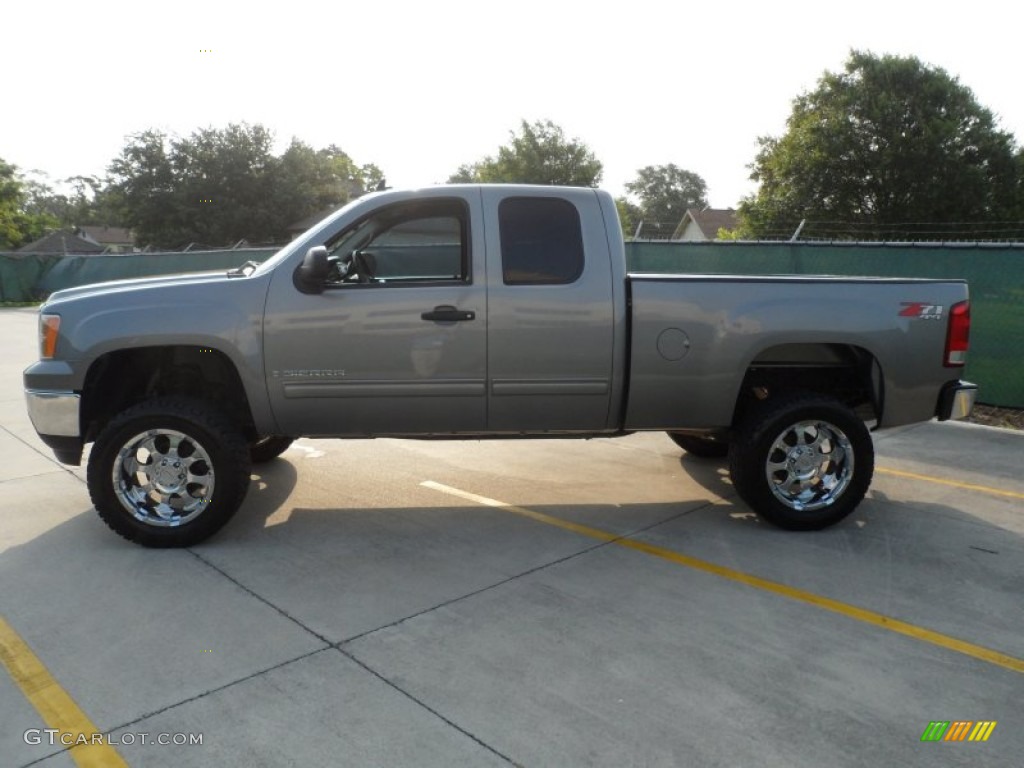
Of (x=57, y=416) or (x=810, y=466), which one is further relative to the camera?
(x=810, y=466)

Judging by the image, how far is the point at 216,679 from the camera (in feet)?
10.4

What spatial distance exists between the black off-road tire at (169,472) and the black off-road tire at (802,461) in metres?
3.00

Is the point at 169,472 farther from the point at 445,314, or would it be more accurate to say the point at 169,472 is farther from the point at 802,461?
the point at 802,461

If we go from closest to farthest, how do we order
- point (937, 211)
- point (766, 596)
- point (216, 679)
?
point (216, 679) → point (766, 596) → point (937, 211)

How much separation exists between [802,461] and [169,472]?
378 cm

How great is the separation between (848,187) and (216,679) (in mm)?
34640

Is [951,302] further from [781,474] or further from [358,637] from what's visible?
[358,637]

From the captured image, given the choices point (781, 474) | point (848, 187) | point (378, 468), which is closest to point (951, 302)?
point (781, 474)

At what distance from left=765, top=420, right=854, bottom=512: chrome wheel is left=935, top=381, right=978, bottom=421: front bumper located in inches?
26.5

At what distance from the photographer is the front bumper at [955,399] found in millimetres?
4883

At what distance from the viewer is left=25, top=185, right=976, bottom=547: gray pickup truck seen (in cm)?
454

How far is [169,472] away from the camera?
4.61 m

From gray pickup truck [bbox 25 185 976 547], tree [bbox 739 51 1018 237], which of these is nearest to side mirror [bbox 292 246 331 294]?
gray pickup truck [bbox 25 185 976 547]

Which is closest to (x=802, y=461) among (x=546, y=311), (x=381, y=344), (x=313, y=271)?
(x=546, y=311)
